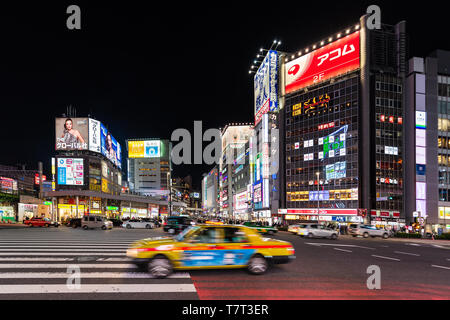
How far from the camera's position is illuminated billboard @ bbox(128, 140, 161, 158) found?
13925 centimetres

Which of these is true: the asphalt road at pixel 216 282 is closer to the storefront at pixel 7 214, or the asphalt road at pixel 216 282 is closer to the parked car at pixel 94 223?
the parked car at pixel 94 223

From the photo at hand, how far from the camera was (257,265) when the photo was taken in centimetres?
909

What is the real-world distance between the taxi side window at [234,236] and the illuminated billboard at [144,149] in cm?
13325

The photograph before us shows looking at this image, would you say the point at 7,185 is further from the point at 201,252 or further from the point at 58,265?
the point at 201,252

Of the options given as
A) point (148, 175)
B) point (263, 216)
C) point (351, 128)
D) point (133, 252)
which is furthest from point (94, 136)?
point (133, 252)

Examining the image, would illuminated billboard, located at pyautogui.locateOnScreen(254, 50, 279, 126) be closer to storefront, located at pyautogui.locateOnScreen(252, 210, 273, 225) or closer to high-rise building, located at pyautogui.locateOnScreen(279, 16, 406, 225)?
high-rise building, located at pyautogui.locateOnScreen(279, 16, 406, 225)

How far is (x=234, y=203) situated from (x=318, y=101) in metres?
71.8

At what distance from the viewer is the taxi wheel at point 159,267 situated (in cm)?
849

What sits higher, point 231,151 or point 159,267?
point 231,151

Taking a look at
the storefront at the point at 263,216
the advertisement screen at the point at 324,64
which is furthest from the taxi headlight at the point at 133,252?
the storefront at the point at 263,216

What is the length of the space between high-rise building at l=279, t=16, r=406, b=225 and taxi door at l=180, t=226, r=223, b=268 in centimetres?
5303

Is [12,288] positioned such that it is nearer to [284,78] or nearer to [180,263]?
[180,263]

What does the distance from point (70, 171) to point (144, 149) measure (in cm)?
6160

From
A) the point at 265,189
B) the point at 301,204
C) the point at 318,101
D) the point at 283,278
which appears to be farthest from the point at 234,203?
the point at 283,278
